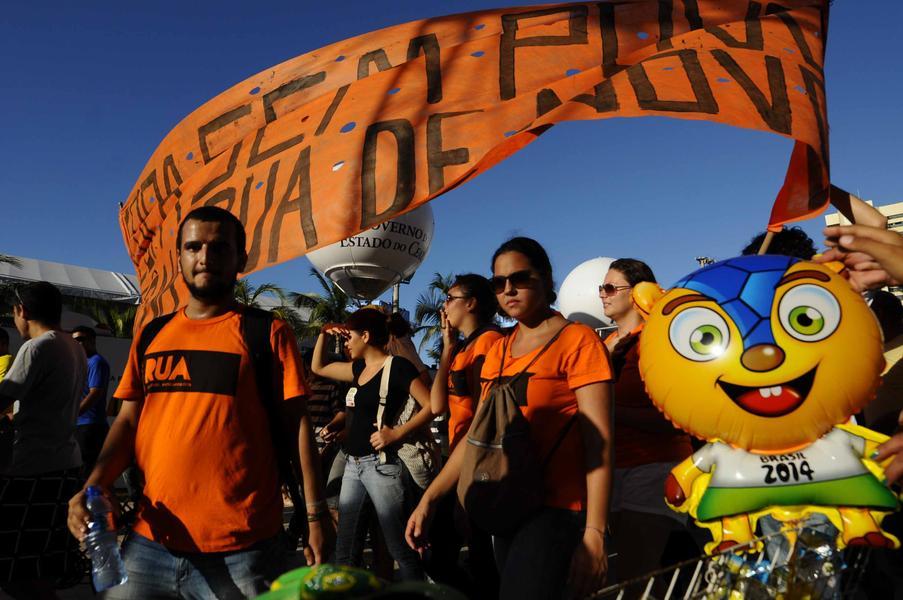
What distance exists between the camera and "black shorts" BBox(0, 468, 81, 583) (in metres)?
3.35

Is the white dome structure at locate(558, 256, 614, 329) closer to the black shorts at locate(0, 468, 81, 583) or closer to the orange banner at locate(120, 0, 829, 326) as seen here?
the orange banner at locate(120, 0, 829, 326)

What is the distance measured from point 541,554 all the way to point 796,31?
2.57 meters

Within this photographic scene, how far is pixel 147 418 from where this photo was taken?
2.24m

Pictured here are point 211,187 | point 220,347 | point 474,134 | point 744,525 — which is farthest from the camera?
point 211,187

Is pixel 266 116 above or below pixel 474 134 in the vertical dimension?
above

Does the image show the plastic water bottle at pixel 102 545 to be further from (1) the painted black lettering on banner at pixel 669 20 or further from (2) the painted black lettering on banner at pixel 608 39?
(1) the painted black lettering on banner at pixel 669 20

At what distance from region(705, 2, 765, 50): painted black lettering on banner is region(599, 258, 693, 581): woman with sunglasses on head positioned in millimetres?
1306

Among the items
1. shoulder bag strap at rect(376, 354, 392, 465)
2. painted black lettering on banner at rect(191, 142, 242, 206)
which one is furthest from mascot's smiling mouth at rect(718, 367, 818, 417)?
painted black lettering on banner at rect(191, 142, 242, 206)

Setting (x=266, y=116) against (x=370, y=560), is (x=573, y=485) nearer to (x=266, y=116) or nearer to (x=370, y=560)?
(x=266, y=116)

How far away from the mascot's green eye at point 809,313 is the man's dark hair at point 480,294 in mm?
1954

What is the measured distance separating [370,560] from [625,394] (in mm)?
3367

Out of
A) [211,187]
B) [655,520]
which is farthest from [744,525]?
[211,187]

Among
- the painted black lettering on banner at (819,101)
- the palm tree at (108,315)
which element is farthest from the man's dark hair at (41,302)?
the palm tree at (108,315)

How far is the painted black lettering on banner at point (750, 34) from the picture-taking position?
9.95ft
